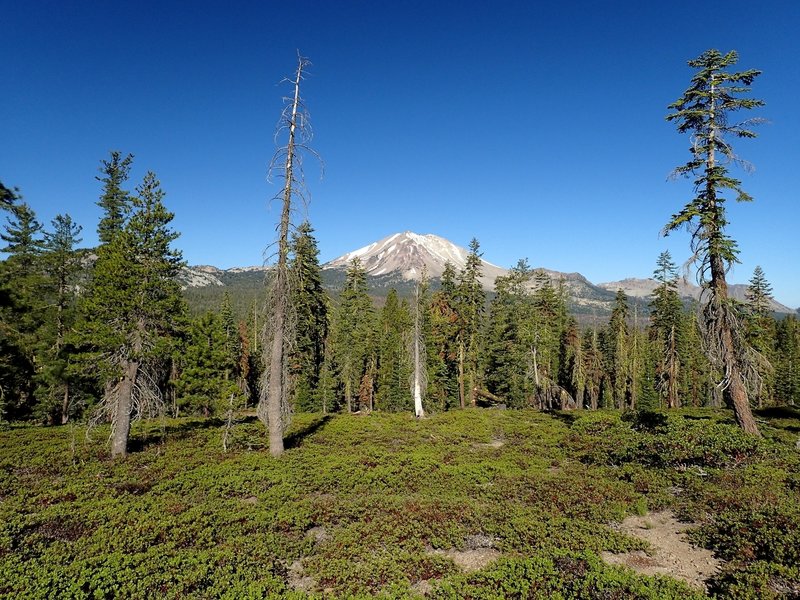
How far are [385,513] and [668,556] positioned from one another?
666cm

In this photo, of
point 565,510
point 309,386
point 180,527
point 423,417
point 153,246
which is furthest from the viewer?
point 309,386

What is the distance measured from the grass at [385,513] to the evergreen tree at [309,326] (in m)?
13.9

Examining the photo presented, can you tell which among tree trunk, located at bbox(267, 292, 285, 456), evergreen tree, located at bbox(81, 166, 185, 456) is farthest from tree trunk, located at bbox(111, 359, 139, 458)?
tree trunk, located at bbox(267, 292, 285, 456)

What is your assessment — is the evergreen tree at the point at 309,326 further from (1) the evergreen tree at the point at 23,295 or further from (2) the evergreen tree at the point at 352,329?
(1) the evergreen tree at the point at 23,295

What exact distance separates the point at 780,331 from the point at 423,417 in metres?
67.0

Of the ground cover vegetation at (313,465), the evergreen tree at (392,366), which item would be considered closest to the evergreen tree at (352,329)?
the evergreen tree at (392,366)

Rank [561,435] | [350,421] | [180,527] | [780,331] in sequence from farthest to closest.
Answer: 1. [780,331]
2. [350,421]
3. [561,435]
4. [180,527]

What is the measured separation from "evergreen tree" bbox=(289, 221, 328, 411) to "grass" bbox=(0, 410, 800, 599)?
13.9 m

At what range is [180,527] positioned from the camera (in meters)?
10.4

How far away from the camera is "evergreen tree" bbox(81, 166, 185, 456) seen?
1742 cm

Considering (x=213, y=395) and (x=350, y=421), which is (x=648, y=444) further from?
(x=213, y=395)

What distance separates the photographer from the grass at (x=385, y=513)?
783 cm

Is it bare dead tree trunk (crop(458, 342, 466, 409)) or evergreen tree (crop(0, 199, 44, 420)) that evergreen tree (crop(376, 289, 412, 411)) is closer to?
bare dead tree trunk (crop(458, 342, 466, 409))

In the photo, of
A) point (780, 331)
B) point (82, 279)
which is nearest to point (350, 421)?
point (82, 279)
